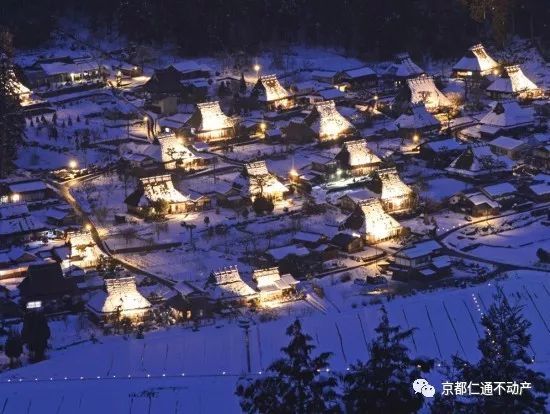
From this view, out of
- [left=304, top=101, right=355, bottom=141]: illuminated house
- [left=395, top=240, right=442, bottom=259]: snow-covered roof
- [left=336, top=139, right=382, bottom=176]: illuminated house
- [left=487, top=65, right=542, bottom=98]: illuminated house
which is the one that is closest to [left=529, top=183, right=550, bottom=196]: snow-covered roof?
[left=336, top=139, right=382, bottom=176]: illuminated house

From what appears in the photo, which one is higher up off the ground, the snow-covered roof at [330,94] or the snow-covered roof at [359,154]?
the snow-covered roof at [330,94]

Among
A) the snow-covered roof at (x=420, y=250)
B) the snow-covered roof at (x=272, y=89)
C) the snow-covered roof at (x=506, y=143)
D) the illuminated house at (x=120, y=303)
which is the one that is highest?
the snow-covered roof at (x=272, y=89)

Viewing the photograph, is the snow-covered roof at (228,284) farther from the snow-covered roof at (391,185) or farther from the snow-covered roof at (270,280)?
the snow-covered roof at (391,185)

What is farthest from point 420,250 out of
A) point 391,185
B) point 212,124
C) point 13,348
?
point 212,124

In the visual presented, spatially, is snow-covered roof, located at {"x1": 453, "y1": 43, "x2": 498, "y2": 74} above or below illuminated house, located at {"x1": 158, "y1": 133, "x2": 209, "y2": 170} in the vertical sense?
above

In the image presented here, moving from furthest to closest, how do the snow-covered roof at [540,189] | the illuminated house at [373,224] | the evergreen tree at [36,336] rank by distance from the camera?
the snow-covered roof at [540,189] < the illuminated house at [373,224] < the evergreen tree at [36,336]

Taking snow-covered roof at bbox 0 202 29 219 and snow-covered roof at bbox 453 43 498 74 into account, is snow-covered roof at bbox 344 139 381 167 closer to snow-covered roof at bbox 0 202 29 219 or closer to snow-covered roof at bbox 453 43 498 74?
snow-covered roof at bbox 0 202 29 219

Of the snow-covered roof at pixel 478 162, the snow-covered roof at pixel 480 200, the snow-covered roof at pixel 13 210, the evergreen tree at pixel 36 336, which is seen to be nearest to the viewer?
the evergreen tree at pixel 36 336

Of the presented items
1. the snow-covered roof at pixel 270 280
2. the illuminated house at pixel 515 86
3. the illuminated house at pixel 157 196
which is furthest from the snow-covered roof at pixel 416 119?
the snow-covered roof at pixel 270 280

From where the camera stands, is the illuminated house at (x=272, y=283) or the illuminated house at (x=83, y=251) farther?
the illuminated house at (x=83, y=251)
